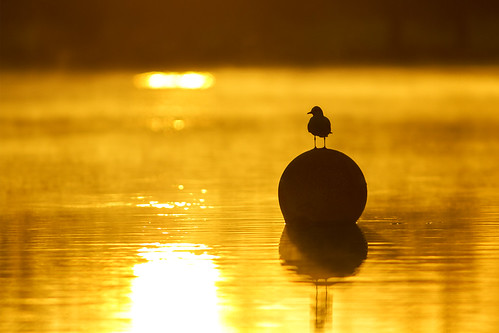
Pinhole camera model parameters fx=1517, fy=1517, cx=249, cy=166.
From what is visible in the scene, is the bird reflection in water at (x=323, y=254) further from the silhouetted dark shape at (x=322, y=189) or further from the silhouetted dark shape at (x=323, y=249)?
the silhouetted dark shape at (x=322, y=189)

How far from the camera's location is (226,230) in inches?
701

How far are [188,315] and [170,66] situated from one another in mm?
91091

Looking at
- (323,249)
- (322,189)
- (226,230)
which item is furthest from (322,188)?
(226,230)

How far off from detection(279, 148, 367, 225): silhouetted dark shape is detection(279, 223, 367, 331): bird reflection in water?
188 millimetres

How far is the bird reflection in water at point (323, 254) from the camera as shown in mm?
13617

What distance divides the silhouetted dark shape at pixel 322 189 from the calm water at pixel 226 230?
1.26ft

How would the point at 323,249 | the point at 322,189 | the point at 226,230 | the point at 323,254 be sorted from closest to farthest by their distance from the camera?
the point at 323,254
the point at 323,249
the point at 322,189
the point at 226,230

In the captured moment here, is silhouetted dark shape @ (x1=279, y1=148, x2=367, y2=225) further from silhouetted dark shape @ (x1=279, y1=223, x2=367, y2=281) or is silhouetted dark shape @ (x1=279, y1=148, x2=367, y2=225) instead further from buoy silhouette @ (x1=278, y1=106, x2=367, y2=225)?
silhouetted dark shape @ (x1=279, y1=223, x2=367, y2=281)

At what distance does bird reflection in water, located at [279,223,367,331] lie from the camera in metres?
13.6

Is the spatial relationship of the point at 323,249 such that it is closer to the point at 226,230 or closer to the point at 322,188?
the point at 322,188

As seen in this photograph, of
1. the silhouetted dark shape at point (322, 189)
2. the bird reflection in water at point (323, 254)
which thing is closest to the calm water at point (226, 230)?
the bird reflection in water at point (323, 254)

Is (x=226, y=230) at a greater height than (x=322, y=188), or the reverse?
(x=322, y=188)

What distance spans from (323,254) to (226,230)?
2187 millimetres

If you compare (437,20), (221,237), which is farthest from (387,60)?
(221,237)
